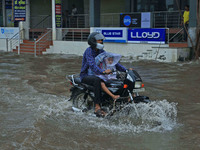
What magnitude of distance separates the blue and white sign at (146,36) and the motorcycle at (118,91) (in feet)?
34.6

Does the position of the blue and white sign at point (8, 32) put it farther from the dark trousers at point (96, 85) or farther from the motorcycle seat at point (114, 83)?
the motorcycle seat at point (114, 83)

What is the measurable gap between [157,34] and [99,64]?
36.0ft

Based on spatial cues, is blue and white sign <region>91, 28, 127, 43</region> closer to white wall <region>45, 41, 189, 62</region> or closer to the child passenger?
white wall <region>45, 41, 189, 62</region>

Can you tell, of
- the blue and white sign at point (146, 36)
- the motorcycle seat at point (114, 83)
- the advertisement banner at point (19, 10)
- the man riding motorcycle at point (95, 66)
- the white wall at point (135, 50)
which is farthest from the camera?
the advertisement banner at point (19, 10)

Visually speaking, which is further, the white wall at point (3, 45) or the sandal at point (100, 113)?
the white wall at point (3, 45)

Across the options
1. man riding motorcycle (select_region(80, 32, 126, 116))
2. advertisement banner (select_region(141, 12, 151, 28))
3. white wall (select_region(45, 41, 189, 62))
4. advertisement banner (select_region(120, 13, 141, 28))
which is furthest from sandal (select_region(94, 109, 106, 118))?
advertisement banner (select_region(120, 13, 141, 28))

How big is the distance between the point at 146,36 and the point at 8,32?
44.6ft

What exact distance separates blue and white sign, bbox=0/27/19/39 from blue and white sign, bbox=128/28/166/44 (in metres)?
11.6

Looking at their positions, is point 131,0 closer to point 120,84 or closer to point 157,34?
point 157,34

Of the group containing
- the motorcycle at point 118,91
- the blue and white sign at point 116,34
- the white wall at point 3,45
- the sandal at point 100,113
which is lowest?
the sandal at point 100,113

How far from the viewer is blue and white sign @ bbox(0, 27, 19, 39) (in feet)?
84.1

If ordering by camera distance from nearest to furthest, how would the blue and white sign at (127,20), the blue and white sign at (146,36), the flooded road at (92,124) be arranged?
the flooded road at (92,124) < the blue and white sign at (146,36) < the blue and white sign at (127,20)

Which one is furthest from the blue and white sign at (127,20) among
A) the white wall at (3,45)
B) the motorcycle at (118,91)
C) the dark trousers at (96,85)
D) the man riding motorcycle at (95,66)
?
the dark trousers at (96,85)

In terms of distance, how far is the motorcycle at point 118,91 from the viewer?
5.73m
